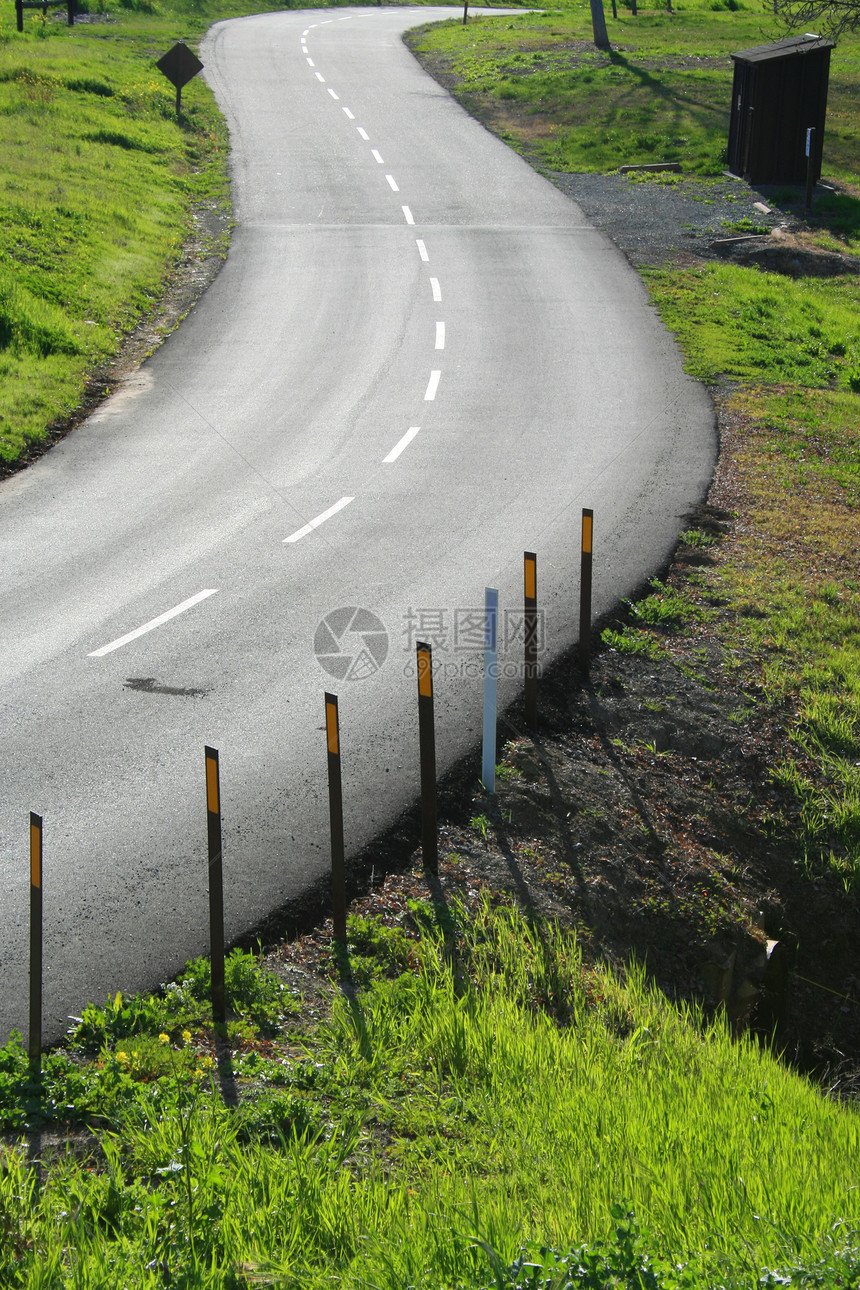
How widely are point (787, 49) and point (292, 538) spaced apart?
1967cm

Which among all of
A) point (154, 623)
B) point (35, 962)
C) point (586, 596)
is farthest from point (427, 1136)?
point (154, 623)

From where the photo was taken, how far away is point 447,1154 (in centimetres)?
433

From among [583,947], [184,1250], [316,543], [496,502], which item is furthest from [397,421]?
[184,1250]

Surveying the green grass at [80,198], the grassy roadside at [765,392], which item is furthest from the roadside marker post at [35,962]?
the green grass at [80,198]

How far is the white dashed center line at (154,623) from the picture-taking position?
867 cm

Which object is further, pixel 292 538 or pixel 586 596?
pixel 292 538

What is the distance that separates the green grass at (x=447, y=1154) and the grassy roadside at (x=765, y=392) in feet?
9.94

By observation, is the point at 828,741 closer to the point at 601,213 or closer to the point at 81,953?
the point at 81,953

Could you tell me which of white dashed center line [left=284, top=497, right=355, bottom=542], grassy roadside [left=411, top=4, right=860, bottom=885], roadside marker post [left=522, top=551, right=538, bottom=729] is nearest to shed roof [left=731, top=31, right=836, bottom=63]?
grassy roadside [left=411, top=4, right=860, bottom=885]

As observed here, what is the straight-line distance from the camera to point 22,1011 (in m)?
5.22

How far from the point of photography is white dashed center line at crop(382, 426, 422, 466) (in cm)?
1276

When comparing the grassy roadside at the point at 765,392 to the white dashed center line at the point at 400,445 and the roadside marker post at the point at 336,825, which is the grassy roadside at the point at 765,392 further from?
the white dashed center line at the point at 400,445

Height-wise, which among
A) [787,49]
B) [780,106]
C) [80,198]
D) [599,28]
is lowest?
[80,198]

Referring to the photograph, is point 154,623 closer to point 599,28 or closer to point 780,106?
point 780,106
